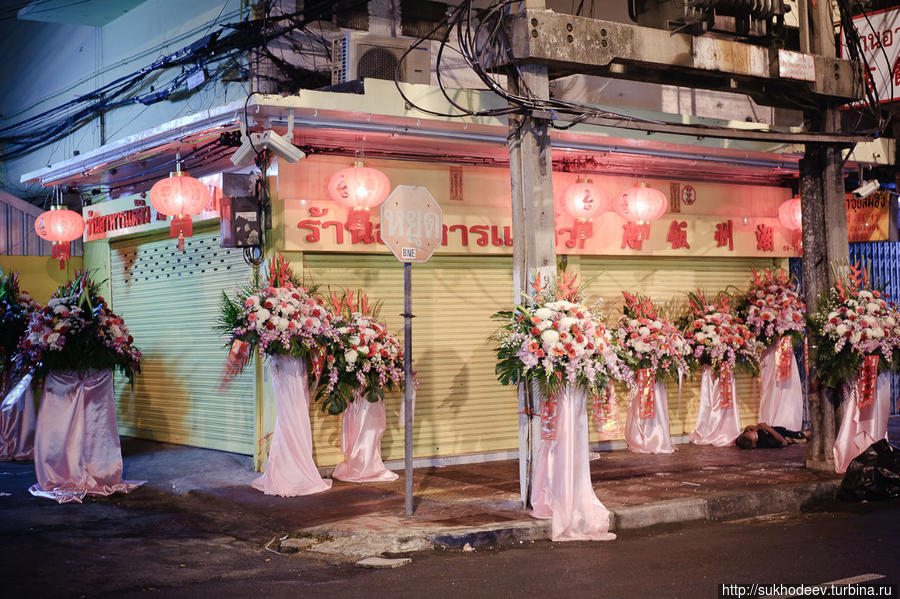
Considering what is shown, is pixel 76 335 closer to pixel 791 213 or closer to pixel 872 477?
pixel 872 477

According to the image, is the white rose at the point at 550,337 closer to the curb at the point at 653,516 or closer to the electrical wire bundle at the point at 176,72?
the curb at the point at 653,516

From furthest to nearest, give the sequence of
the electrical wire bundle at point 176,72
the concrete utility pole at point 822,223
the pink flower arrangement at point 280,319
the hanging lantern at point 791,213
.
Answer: the hanging lantern at point 791,213, the electrical wire bundle at point 176,72, the concrete utility pole at point 822,223, the pink flower arrangement at point 280,319

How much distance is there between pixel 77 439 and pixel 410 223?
5.23 m

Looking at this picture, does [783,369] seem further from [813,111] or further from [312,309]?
[312,309]

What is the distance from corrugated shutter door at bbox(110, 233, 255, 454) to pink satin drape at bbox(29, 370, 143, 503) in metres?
1.91

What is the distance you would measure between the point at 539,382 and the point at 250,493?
3.98 meters

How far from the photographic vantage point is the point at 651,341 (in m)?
13.9

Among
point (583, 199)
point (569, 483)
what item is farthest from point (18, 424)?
point (569, 483)

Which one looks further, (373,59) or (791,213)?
(791,213)

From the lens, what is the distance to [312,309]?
11.6m

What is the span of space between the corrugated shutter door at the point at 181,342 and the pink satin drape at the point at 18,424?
145cm

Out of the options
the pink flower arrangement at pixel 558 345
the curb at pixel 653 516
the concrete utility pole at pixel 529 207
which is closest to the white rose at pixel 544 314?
the pink flower arrangement at pixel 558 345

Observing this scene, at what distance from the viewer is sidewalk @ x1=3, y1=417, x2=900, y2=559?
9086 millimetres

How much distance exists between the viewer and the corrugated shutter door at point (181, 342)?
43.7 feet
